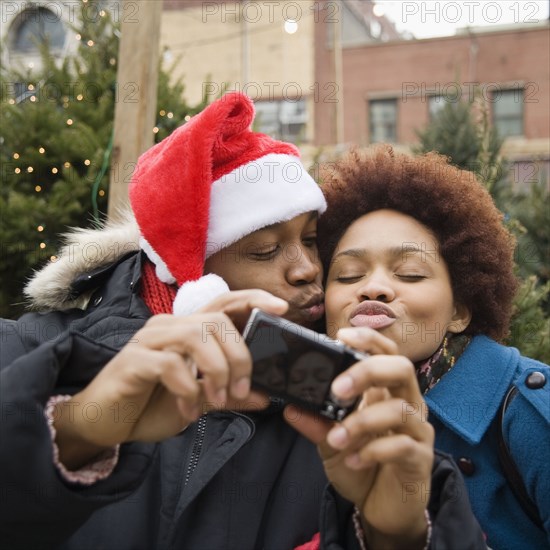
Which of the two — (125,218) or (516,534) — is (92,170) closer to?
(125,218)

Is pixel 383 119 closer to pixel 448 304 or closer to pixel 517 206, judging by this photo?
pixel 517 206

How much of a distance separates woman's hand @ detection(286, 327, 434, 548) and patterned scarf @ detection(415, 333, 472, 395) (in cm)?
53

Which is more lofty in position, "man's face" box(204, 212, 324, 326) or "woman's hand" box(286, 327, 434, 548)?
"man's face" box(204, 212, 324, 326)

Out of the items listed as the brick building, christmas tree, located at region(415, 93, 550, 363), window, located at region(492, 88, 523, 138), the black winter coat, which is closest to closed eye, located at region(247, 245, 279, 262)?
the black winter coat

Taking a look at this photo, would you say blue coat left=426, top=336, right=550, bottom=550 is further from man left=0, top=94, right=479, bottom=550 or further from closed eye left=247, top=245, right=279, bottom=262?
closed eye left=247, top=245, right=279, bottom=262

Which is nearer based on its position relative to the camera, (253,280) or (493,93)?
(253,280)

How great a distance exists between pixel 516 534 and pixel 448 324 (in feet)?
1.88

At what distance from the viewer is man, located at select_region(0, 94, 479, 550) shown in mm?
1302

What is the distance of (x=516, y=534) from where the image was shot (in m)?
1.72

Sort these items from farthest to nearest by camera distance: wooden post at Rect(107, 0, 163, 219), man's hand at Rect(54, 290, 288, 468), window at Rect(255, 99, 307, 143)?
window at Rect(255, 99, 307, 143), wooden post at Rect(107, 0, 163, 219), man's hand at Rect(54, 290, 288, 468)

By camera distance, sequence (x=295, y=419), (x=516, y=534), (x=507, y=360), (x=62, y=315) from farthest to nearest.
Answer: (x=62, y=315) < (x=507, y=360) < (x=516, y=534) < (x=295, y=419)

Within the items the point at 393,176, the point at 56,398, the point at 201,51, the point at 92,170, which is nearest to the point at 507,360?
the point at 393,176

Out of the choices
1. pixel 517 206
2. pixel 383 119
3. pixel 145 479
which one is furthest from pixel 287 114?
pixel 145 479

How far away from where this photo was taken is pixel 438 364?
1945mm
